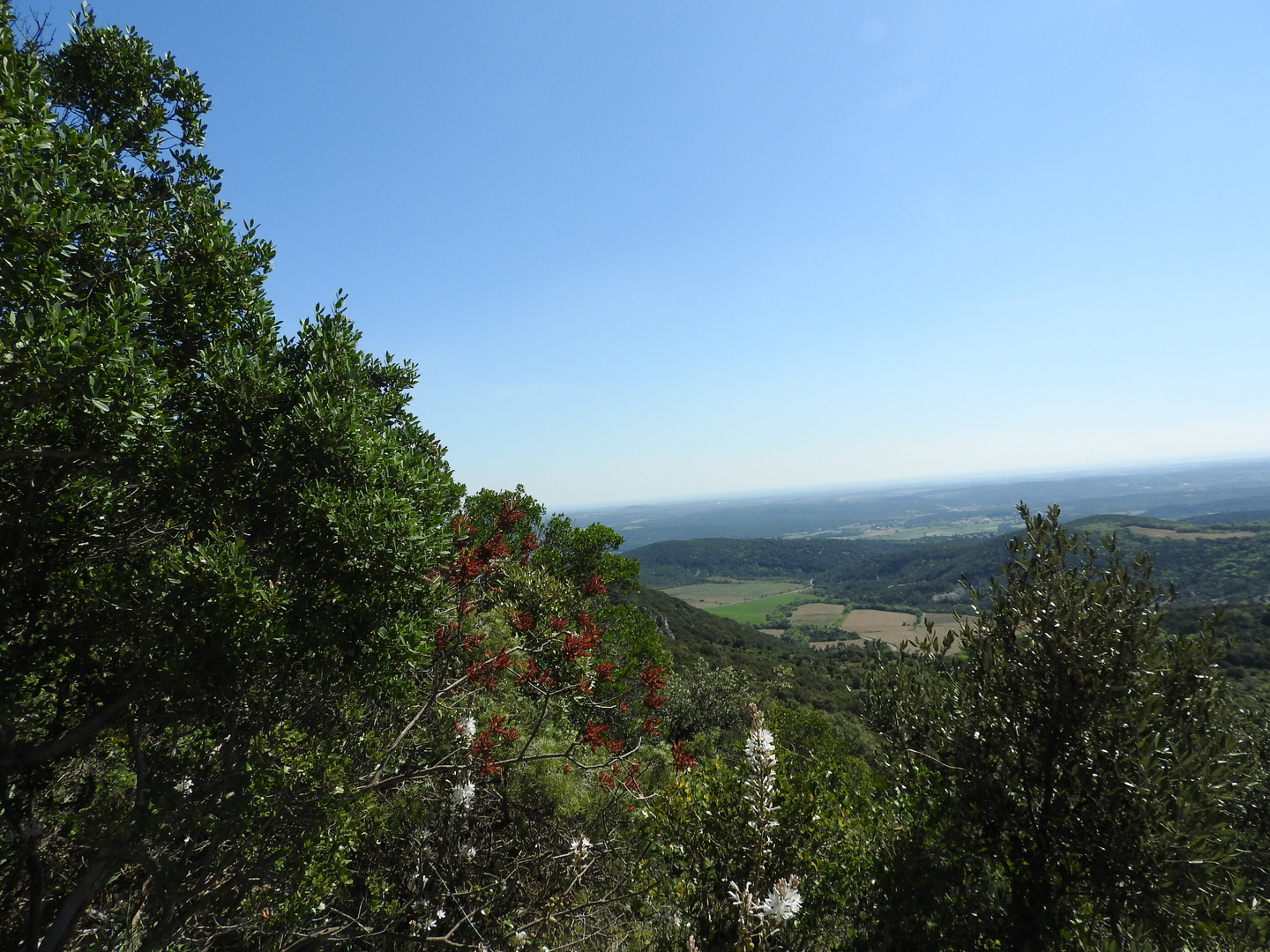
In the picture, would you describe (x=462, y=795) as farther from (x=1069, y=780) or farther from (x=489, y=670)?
(x=1069, y=780)

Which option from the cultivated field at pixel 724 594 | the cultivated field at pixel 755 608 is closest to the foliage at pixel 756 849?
the cultivated field at pixel 755 608

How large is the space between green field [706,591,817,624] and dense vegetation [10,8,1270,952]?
122603 millimetres

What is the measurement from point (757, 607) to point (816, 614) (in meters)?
18.3

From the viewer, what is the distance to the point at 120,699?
493 centimetres

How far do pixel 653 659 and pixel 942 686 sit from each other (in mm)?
13742

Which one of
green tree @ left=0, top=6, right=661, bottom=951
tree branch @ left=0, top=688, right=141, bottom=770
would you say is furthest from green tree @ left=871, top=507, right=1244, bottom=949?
tree branch @ left=0, top=688, right=141, bottom=770

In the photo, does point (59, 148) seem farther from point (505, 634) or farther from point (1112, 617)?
point (1112, 617)

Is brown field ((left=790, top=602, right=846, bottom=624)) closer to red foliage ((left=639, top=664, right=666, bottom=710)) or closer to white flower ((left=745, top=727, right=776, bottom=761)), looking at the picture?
red foliage ((left=639, top=664, right=666, bottom=710))

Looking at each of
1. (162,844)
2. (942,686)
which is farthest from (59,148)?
(942,686)

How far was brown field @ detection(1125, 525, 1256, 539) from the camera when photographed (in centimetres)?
13012

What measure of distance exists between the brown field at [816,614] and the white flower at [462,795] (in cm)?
13508

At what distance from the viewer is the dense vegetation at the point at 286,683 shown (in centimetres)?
452

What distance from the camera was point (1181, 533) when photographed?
439 feet

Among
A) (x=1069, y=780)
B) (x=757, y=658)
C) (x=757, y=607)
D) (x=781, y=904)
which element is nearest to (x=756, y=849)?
(x=781, y=904)
